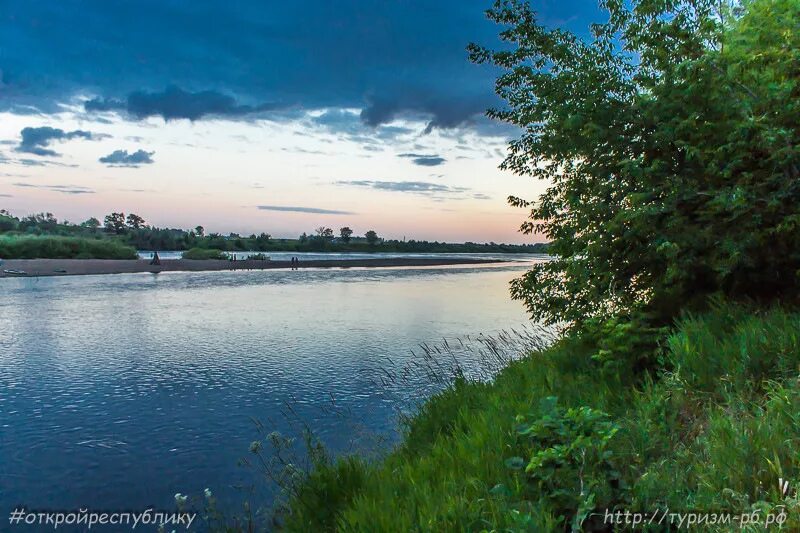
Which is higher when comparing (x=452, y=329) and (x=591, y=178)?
(x=591, y=178)

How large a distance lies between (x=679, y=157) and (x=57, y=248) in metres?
95.2

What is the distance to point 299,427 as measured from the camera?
1024 cm

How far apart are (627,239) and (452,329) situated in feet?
54.1

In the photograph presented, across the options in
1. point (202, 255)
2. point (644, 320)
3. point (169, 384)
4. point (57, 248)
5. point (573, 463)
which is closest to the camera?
point (573, 463)

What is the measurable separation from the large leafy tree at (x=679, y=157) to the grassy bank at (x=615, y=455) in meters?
1.17

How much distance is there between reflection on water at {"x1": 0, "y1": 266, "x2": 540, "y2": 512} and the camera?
8258 millimetres

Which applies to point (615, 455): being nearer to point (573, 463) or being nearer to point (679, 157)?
point (573, 463)

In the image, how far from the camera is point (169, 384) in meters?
13.7

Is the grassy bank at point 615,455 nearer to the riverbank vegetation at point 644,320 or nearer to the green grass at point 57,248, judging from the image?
the riverbank vegetation at point 644,320

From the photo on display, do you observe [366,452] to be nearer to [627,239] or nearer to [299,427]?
[299,427]

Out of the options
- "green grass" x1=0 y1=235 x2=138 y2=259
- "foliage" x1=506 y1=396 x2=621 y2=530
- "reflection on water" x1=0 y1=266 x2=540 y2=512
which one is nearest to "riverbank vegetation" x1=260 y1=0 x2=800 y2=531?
"foliage" x1=506 y1=396 x2=621 y2=530

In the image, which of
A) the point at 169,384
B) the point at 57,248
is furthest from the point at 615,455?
the point at 57,248

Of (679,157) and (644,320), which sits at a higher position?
(679,157)

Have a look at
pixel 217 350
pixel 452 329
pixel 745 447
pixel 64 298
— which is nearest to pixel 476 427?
pixel 745 447
